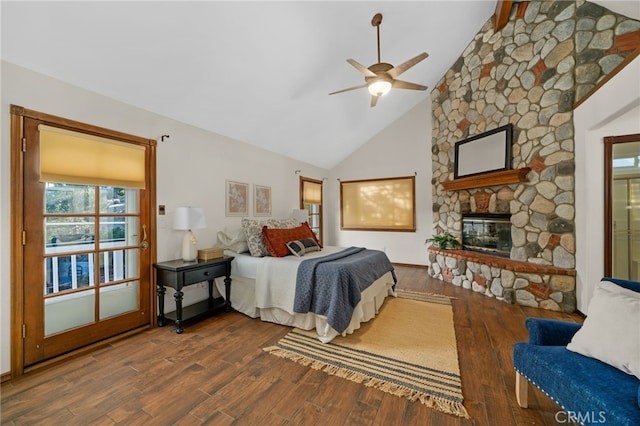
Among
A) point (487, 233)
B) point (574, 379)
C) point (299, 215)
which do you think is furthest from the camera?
point (299, 215)

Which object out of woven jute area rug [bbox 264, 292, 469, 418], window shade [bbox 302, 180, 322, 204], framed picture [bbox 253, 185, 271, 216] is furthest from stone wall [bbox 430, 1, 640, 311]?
framed picture [bbox 253, 185, 271, 216]

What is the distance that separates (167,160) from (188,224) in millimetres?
832

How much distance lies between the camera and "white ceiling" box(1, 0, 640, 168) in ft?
6.42

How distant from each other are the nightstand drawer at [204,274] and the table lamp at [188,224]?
249 mm

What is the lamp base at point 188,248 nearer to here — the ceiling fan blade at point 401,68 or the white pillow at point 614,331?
the ceiling fan blade at point 401,68

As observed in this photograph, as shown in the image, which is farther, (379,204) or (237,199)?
(379,204)

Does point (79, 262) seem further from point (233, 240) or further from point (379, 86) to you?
point (379, 86)

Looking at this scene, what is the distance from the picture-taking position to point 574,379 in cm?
122

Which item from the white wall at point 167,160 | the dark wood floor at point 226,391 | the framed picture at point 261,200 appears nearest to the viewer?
the dark wood floor at point 226,391

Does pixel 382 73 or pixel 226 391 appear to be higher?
pixel 382 73

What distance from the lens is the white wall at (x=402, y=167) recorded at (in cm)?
559

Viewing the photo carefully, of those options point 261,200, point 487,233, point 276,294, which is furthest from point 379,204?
point 276,294

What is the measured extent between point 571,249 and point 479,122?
2.30 meters

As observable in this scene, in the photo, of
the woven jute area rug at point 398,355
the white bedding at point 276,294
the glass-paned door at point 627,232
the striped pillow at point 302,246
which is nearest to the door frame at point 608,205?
the glass-paned door at point 627,232
